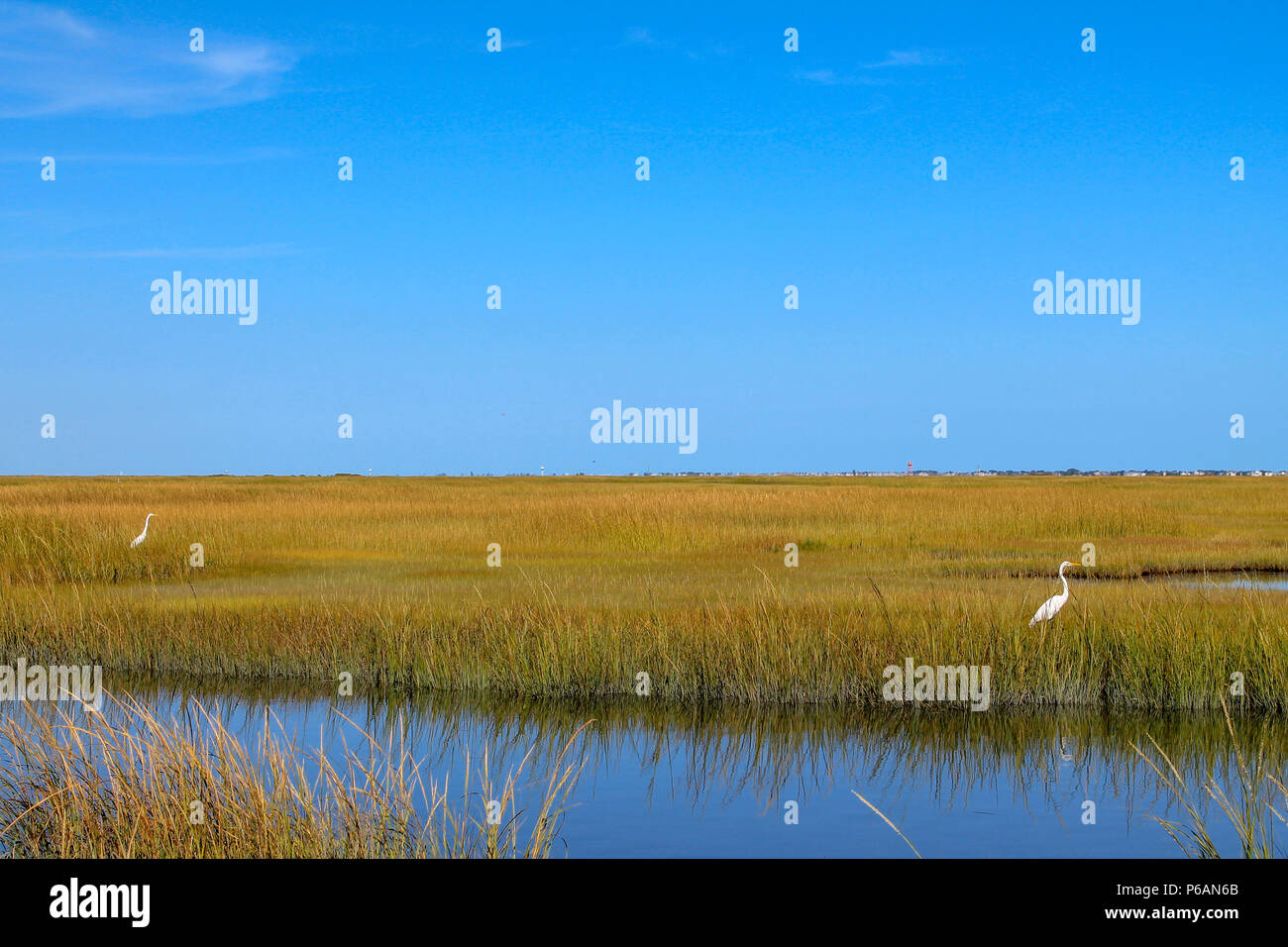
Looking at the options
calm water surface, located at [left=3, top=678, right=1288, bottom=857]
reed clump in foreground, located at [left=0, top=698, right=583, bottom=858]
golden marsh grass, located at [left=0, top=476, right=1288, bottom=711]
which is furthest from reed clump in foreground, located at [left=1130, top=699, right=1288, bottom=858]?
reed clump in foreground, located at [left=0, top=698, right=583, bottom=858]

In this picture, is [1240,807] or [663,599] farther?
[663,599]

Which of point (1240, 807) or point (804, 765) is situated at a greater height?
point (804, 765)

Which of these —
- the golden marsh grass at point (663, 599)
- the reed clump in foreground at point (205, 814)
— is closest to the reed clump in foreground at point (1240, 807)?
the golden marsh grass at point (663, 599)

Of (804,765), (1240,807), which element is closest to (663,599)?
(804,765)

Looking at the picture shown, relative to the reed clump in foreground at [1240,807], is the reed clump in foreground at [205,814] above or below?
above

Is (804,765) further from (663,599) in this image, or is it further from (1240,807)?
(663,599)

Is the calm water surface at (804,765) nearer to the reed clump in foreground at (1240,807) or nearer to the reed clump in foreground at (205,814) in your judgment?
the reed clump in foreground at (1240,807)

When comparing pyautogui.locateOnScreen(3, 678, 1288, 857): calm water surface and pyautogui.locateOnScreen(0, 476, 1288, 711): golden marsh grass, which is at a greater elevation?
pyautogui.locateOnScreen(0, 476, 1288, 711): golden marsh grass

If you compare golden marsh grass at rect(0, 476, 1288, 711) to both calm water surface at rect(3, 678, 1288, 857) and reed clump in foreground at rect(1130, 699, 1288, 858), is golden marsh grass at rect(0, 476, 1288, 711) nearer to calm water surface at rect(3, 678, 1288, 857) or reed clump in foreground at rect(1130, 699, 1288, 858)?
calm water surface at rect(3, 678, 1288, 857)

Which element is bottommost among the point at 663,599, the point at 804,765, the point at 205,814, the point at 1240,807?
the point at 1240,807

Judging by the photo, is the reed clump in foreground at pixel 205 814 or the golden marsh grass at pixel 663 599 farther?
the golden marsh grass at pixel 663 599
